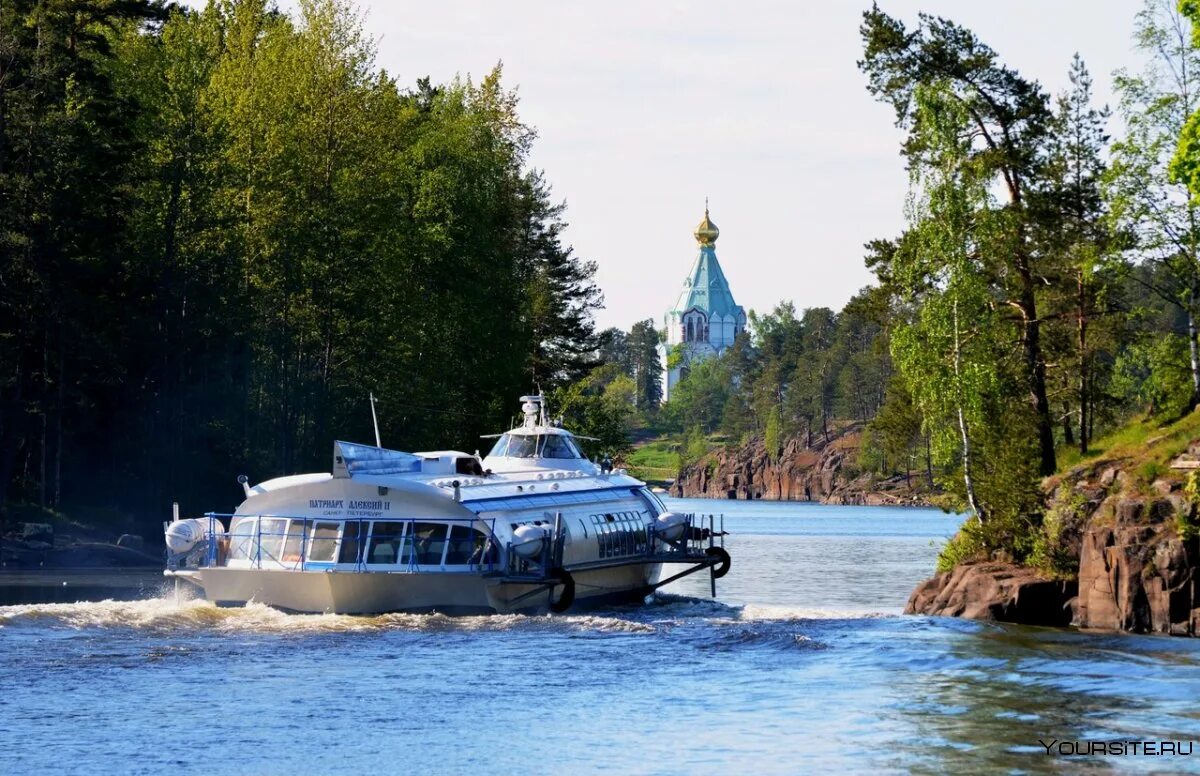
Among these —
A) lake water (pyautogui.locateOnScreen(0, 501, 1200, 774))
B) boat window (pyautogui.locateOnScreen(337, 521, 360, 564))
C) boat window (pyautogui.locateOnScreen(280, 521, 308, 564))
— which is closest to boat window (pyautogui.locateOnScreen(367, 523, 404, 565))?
boat window (pyautogui.locateOnScreen(337, 521, 360, 564))

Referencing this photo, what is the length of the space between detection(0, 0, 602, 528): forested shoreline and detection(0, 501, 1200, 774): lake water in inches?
976

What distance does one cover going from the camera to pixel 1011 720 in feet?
94.6

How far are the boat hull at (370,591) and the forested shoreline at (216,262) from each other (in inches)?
948

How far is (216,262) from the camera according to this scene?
229 feet

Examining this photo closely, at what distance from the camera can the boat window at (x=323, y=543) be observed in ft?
138

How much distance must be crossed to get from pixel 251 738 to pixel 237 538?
54.7 feet

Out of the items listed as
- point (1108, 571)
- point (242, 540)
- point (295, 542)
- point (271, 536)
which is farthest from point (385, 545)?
point (1108, 571)

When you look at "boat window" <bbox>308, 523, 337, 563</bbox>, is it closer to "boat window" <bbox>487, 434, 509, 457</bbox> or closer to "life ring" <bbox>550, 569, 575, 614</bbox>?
"life ring" <bbox>550, 569, 575, 614</bbox>

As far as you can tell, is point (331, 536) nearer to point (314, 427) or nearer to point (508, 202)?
point (314, 427)

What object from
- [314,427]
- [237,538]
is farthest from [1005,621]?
[314,427]

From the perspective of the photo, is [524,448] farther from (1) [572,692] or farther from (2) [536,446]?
(1) [572,692]

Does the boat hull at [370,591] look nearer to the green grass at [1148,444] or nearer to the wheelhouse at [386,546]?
the wheelhouse at [386,546]

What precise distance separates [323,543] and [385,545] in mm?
1620

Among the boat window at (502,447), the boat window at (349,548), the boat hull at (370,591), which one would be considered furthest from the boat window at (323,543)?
the boat window at (502,447)
